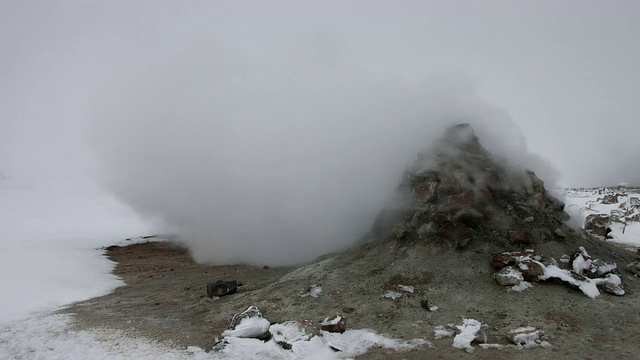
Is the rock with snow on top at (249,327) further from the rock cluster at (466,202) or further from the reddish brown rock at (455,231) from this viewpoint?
the reddish brown rock at (455,231)

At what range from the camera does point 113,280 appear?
58.0ft

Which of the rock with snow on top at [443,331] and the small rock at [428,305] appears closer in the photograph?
the rock with snow on top at [443,331]

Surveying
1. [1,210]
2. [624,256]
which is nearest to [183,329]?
[624,256]

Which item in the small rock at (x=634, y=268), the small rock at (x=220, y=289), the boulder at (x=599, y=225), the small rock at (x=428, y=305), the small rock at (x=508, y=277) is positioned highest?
the small rock at (x=508, y=277)

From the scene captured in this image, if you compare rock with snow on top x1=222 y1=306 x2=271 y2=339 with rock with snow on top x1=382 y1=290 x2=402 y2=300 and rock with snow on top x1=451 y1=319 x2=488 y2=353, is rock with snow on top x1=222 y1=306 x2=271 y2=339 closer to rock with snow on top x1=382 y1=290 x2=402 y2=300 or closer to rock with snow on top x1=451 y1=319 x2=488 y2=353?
rock with snow on top x1=382 y1=290 x2=402 y2=300

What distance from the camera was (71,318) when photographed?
11602mm

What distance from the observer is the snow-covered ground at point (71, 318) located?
8.95 meters

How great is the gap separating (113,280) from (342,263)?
38.3ft

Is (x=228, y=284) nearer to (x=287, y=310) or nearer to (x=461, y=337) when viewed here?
(x=287, y=310)

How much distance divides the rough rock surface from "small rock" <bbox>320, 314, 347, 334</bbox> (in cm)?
39

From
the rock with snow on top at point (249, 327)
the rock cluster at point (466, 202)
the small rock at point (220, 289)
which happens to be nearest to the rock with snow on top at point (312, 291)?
the rock with snow on top at point (249, 327)

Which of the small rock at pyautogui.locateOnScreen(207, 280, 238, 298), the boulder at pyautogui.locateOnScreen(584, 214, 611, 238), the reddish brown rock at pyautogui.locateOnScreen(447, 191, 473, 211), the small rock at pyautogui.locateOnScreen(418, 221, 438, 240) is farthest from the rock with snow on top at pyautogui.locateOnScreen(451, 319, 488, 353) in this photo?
the boulder at pyautogui.locateOnScreen(584, 214, 611, 238)

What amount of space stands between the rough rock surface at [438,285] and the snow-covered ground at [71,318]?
0.58m

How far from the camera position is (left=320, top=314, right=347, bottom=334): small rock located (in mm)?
9531
